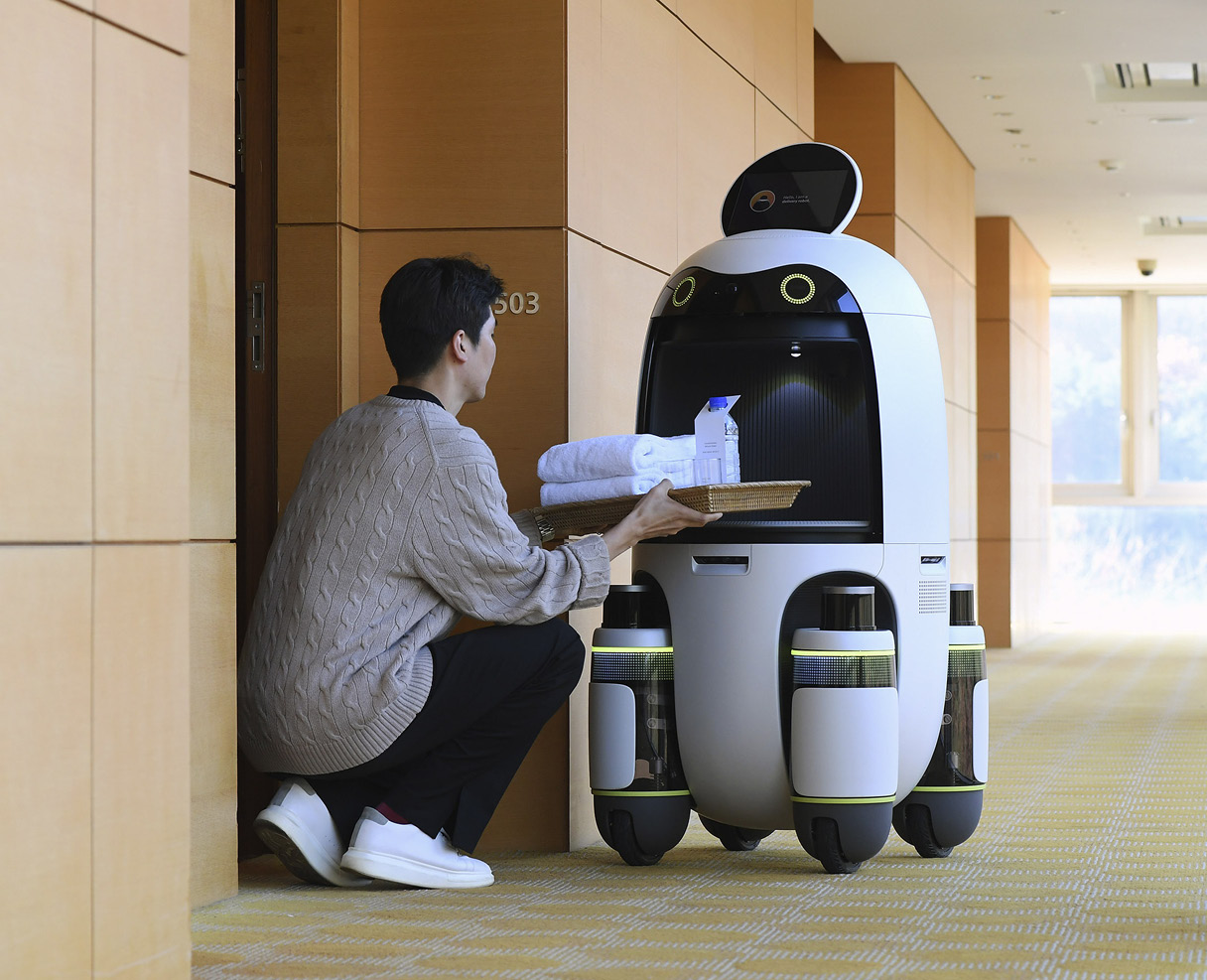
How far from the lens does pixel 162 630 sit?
2.21 meters

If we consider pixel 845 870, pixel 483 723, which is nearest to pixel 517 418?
pixel 483 723

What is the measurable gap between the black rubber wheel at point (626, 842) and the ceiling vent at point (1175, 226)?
1197 centimetres

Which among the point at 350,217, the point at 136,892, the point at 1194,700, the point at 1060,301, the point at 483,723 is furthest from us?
the point at 1060,301

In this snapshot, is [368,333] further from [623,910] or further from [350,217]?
[623,910]

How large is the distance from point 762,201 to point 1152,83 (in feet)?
23.1

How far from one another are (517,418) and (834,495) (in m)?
0.84

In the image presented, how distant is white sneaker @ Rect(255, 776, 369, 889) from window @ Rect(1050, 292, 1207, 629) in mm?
15622

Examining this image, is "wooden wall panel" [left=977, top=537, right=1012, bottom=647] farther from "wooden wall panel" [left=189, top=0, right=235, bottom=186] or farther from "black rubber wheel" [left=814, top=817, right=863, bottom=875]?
"wooden wall panel" [left=189, top=0, right=235, bottom=186]

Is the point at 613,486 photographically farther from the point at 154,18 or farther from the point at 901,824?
the point at 154,18

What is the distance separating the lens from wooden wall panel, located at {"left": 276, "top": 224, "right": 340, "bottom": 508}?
369 centimetres

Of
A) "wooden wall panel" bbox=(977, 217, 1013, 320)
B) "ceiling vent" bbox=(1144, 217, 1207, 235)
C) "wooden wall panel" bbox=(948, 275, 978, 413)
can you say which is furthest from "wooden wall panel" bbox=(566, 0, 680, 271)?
"ceiling vent" bbox=(1144, 217, 1207, 235)

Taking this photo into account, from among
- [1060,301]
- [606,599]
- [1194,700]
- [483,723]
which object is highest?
[1060,301]

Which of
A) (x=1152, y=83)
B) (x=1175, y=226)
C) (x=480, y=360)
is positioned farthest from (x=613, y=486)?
(x=1175, y=226)

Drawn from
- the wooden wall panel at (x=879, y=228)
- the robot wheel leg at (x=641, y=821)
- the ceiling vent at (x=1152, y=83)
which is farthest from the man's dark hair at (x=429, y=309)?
the ceiling vent at (x=1152, y=83)
